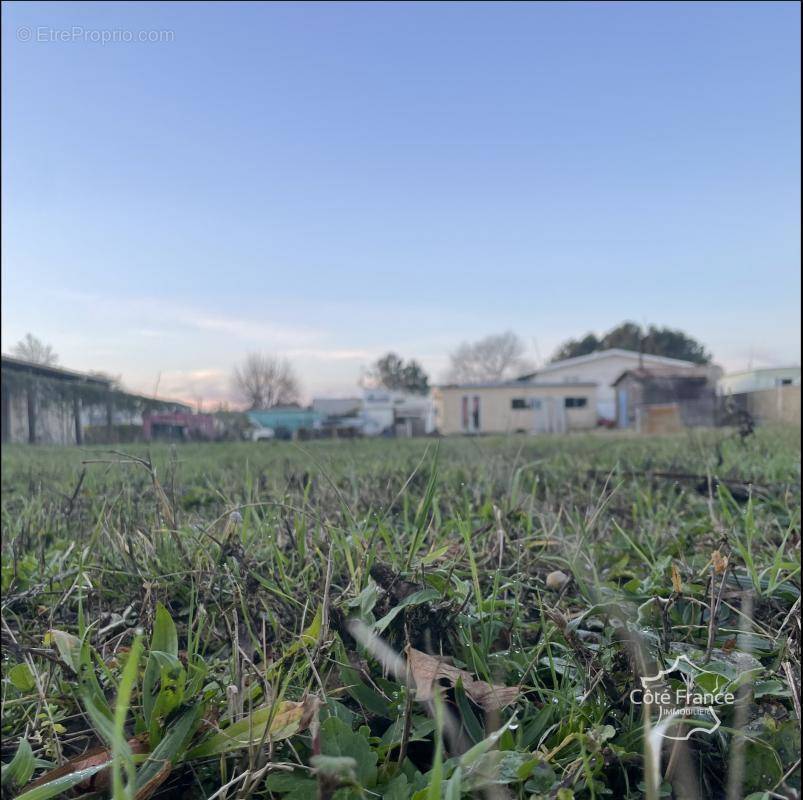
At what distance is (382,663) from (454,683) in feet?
0.37

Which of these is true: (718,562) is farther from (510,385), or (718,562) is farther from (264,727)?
(510,385)

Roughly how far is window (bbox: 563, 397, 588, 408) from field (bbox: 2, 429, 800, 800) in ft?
80.6

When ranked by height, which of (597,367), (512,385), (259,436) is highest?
(597,367)

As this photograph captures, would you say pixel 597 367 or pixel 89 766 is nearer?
pixel 89 766

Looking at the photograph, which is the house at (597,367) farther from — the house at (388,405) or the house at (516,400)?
the house at (388,405)

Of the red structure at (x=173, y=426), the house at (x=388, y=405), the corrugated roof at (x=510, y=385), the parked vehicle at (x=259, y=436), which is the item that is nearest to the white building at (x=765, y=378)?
the corrugated roof at (x=510, y=385)

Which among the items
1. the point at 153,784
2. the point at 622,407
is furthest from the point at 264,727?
the point at 622,407

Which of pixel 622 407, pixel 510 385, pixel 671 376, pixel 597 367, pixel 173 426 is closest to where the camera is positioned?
pixel 173 426

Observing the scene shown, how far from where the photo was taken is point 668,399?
18531 mm

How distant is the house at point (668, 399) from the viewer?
13.2 m

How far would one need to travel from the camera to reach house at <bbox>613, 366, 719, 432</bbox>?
13.2 m

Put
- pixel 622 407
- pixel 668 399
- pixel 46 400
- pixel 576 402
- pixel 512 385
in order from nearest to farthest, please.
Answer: pixel 46 400, pixel 668 399, pixel 512 385, pixel 622 407, pixel 576 402

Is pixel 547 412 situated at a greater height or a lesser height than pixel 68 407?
lesser

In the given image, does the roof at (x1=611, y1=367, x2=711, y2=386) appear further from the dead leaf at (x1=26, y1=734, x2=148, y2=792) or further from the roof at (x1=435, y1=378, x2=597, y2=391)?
the dead leaf at (x1=26, y1=734, x2=148, y2=792)
